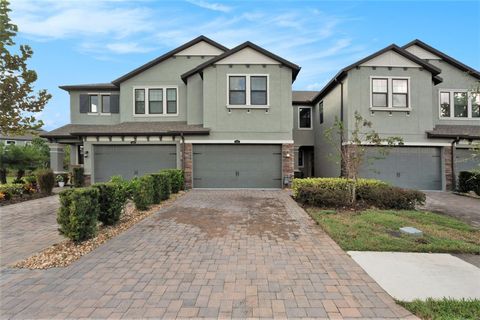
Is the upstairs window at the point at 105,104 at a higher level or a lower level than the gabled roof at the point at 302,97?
lower

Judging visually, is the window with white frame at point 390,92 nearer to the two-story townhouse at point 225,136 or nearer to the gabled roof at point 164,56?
the two-story townhouse at point 225,136

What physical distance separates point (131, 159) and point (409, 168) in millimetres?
15455

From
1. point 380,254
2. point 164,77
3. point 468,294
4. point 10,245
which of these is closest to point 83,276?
point 10,245

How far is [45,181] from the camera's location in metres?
12.9

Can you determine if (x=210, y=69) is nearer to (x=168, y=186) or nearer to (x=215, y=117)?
(x=215, y=117)

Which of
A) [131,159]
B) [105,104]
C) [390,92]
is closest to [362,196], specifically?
[390,92]

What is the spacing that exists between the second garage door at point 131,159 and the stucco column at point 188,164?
→ 39.7 inches

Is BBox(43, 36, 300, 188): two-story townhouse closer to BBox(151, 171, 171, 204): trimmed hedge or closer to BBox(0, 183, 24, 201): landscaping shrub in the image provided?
BBox(151, 171, 171, 204): trimmed hedge

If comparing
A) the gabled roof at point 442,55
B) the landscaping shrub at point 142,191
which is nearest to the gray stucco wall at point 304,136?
the gabled roof at point 442,55

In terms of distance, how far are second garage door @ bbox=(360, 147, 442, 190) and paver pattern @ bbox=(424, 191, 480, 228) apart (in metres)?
1.29

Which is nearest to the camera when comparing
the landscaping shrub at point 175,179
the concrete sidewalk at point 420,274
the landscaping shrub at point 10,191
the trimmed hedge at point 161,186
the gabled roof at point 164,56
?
the concrete sidewalk at point 420,274

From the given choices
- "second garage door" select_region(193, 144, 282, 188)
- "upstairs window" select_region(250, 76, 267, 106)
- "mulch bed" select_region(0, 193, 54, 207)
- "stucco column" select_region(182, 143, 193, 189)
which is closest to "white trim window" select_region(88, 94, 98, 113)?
"mulch bed" select_region(0, 193, 54, 207)

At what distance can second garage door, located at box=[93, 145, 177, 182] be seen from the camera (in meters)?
15.2

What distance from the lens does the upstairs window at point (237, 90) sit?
14469mm
